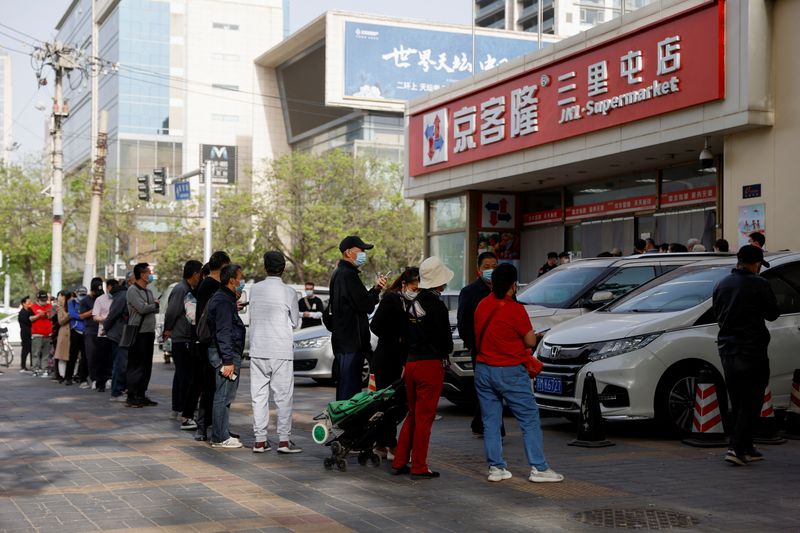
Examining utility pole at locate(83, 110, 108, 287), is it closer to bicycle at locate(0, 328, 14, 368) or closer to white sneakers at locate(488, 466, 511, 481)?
bicycle at locate(0, 328, 14, 368)

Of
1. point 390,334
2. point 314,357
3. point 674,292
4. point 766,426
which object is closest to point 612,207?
point 314,357

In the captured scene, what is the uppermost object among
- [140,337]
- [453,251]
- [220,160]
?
[220,160]

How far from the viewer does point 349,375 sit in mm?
9586

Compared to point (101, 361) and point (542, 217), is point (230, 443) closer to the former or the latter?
point (101, 361)

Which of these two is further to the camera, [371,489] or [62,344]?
[62,344]

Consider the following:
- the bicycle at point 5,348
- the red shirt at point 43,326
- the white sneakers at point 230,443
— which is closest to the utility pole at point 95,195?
the bicycle at point 5,348

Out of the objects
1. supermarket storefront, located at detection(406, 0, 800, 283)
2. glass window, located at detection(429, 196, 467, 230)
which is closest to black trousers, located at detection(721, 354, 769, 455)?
supermarket storefront, located at detection(406, 0, 800, 283)

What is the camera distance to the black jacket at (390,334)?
8734 mm

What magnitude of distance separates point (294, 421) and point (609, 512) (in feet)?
19.5

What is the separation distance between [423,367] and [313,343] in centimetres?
869

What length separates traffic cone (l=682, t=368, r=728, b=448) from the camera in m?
9.77

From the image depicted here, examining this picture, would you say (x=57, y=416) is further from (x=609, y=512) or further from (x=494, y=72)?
(x=494, y=72)

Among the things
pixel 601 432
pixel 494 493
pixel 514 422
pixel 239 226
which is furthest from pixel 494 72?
pixel 239 226

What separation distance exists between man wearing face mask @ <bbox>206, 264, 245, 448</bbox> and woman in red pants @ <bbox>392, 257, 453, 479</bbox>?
2.29 m
